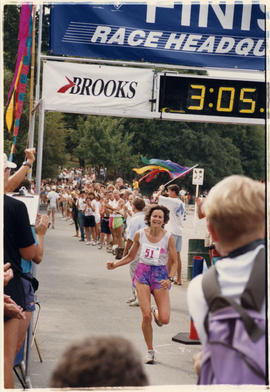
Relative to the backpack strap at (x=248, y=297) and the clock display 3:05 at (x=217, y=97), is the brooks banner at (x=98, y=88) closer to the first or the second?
the clock display 3:05 at (x=217, y=97)

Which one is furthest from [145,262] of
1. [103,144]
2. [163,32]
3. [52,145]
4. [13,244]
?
[103,144]

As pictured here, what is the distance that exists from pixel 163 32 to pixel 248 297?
5.83 metres

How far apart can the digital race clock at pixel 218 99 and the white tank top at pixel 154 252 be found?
1.50 m

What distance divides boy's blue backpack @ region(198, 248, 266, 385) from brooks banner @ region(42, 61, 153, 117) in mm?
5053

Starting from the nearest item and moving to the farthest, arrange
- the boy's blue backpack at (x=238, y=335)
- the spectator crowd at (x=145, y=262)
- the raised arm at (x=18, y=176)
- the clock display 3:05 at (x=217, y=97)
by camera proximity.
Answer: the spectator crowd at (x=145, y=262) < the boy's blue backpack at (x=238, y=335) < the raised arm at (x=18, y=176) < the clock display 3:05 at (x=217, y=97)

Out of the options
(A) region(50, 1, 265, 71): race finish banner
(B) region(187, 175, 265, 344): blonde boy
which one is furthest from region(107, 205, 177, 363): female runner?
(B) region(187, 175, 265, 344): blonde boy

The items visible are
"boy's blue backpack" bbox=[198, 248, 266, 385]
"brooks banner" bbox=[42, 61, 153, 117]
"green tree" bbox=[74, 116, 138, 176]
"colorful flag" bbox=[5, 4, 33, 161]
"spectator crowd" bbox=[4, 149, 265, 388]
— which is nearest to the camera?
"spectator crowd" bbox=[4, 149, 265, 388]

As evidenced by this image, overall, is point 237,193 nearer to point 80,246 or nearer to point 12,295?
point 12,295

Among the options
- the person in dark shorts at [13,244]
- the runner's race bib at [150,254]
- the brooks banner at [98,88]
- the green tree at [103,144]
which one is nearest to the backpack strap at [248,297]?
the person in dark shorts at [13,244]

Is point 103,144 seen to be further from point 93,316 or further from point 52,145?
point 93,316

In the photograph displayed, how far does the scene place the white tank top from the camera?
715cm

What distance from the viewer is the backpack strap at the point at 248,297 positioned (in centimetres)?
216

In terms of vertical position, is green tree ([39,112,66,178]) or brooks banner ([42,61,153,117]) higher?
green tree ([39,112,66,178])

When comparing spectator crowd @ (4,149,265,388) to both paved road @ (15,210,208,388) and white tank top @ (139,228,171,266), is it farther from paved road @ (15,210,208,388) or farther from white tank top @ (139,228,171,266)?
paved road @ (15,210,208,388)
